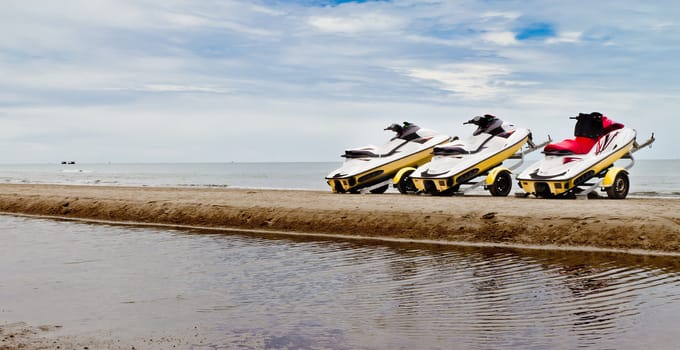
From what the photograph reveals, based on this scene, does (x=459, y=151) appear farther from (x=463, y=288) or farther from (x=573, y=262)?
(x=463, y=288)

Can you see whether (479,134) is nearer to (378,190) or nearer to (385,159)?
(385,159)

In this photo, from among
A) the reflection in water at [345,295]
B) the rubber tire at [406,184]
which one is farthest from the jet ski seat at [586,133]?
the reflection in water at [345,295]

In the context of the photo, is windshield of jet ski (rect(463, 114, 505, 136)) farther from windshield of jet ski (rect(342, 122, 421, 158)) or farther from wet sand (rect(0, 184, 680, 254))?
wet sand (rect(0, 184, 680, 254))

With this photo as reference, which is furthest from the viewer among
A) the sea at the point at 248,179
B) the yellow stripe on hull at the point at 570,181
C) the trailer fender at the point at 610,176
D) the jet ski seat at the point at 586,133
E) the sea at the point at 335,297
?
the sea at the point at 248,179

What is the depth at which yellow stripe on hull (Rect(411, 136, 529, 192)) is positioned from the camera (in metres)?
21.9

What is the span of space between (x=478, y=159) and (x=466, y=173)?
23.8 inches

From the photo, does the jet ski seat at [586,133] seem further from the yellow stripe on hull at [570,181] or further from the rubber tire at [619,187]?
the rubber tire at [619,187]

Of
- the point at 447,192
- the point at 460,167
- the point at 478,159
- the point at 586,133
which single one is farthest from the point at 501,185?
the point at 586,133

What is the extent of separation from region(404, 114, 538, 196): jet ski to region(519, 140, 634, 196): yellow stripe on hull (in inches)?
76.3

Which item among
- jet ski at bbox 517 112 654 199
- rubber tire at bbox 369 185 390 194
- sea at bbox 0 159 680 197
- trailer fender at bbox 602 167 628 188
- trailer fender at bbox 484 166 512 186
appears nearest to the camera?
jet ski at bbox 517 112 654 199

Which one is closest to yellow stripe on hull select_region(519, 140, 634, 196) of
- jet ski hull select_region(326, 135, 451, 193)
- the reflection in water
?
jet ski hull select_region(326, 135, 451, 193)

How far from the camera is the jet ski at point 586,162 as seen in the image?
1942 cm

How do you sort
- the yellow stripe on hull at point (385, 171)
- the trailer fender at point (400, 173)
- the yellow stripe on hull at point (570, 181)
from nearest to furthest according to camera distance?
1. the yellow stripe on hull at point (570, 181)
2. the trailer fender at point (400, 173)
3. the yellow stripe on hull at point (385, 171)

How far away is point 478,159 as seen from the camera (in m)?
22.2
